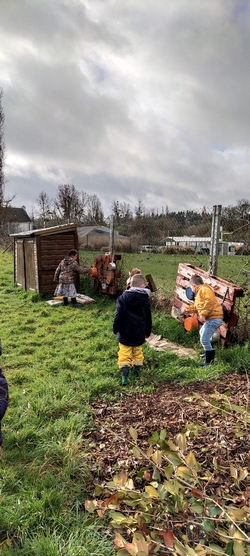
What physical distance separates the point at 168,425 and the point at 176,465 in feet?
3.39

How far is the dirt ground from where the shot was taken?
97.4 inches

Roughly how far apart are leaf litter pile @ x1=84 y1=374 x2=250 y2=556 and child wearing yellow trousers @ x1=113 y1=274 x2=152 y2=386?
1.84 ft

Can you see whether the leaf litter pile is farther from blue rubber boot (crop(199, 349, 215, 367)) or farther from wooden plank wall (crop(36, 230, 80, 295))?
wooden plank wall (crop(36, 230, 80, 295))

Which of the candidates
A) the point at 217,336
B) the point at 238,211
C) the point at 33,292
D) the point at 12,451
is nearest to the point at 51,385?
the point at 12,451

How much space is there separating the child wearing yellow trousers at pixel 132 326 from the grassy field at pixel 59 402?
0.75ft

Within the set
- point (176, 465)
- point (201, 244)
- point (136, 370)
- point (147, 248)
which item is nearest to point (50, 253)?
point (147, 248)

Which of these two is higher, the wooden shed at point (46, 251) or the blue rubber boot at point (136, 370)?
the wooden shed at point (46, 251)

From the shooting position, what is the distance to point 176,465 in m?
1.96

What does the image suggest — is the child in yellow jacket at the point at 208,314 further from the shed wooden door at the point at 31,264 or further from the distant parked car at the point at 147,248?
the shed wooden door at the point at 31,264

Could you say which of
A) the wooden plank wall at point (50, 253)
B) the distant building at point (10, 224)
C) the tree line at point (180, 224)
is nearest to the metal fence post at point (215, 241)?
the tree line at point (180, 224)

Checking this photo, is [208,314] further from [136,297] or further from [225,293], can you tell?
[136,297]

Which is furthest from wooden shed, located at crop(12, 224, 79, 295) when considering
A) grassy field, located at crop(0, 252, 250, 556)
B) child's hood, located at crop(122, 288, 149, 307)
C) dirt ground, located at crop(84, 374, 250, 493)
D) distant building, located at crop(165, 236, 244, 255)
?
dirt ground, located at crop(84, 374, 250, 493)

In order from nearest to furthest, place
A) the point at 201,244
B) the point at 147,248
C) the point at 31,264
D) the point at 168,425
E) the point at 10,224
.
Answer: the point at 168,425
the point at 201,244
the point at 147,248
the point at 31,264
the point at 10,224

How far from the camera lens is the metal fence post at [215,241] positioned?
229 inches
